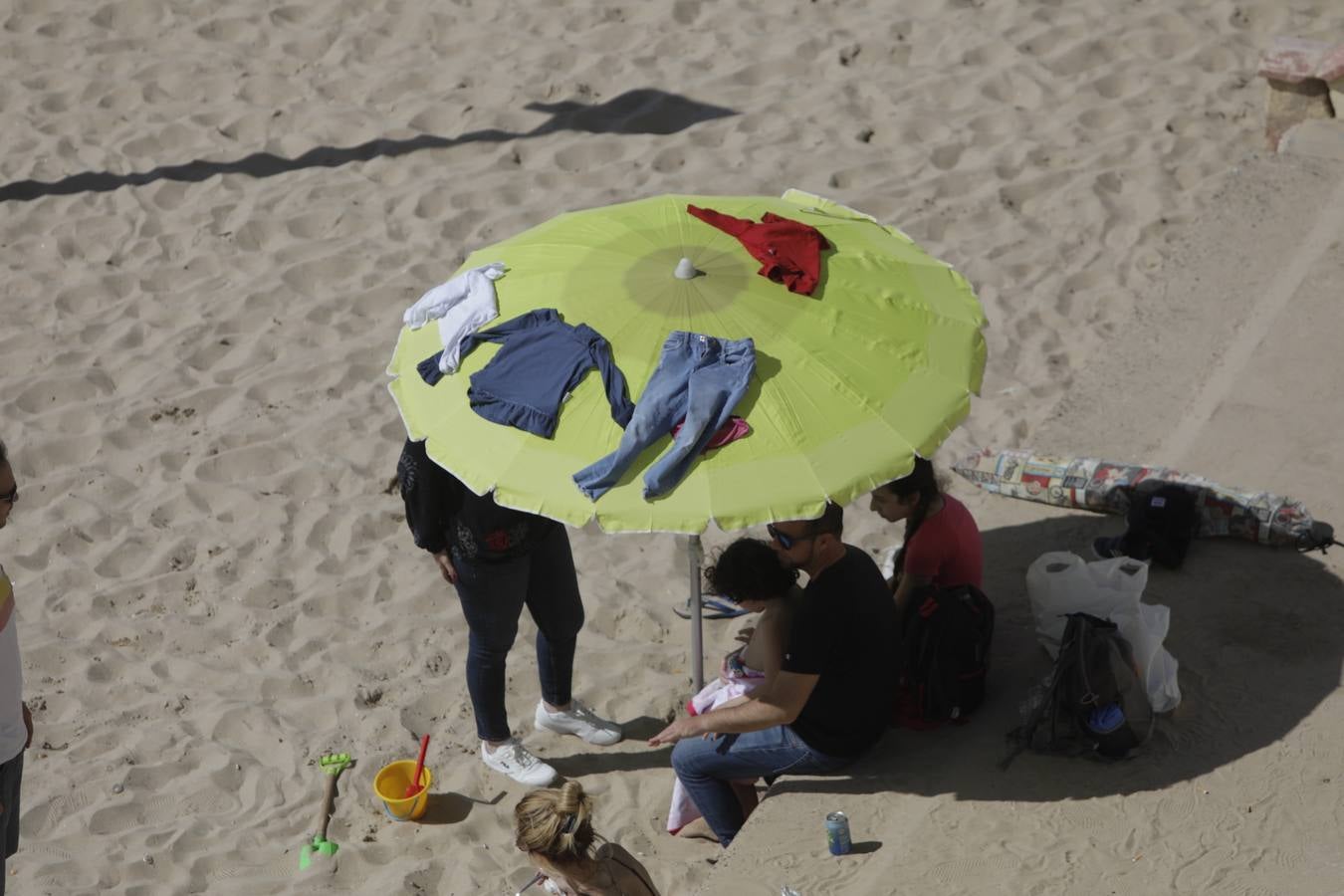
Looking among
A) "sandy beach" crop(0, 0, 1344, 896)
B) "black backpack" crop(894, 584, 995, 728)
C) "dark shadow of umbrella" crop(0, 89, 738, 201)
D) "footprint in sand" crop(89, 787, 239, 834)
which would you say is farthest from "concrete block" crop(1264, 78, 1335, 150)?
"footprint in sand" crop(89, 787, 239, 834)

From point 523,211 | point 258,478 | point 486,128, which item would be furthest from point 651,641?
point 486,128

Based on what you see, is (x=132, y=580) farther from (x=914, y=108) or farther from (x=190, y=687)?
(x=914, y=108)

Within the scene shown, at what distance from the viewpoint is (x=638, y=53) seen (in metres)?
9.32

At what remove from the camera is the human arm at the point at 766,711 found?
421 centimetres

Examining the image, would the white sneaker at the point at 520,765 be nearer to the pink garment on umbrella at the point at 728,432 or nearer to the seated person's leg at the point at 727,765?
the seated person's leg at the point at 727,765

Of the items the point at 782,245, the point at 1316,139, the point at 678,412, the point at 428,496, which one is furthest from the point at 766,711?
the point at 1316,139

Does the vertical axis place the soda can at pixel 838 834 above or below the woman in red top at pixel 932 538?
below

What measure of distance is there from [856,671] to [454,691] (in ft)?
5.93

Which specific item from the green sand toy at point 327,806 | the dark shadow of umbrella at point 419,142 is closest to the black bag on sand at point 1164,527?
the green sand toy at point 327,806

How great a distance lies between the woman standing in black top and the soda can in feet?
3.88

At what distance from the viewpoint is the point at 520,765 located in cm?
512

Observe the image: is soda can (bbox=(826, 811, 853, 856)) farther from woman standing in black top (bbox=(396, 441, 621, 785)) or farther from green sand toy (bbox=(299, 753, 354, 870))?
green sand toy (bbox=(299, 753, 354, 870))

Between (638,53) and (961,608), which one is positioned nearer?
(961,608)

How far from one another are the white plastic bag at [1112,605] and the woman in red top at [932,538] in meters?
0.27
